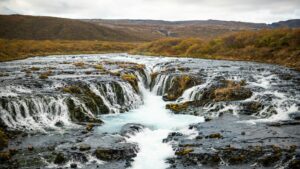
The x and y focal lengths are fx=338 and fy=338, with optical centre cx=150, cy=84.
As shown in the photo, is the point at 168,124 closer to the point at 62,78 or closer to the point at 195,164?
the point at 195,164

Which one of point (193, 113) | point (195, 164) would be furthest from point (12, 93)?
point (195, 164)

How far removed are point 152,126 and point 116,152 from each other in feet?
22.2

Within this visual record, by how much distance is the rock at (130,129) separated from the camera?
24.5m

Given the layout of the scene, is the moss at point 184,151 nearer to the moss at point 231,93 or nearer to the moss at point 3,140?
the moss at point 3,140

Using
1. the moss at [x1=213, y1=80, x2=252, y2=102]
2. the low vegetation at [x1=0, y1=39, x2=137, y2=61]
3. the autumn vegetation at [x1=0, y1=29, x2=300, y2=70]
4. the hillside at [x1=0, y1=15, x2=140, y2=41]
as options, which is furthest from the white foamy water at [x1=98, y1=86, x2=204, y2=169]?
the hillside at [x1=0, y1=15, x2=140, y2=41]

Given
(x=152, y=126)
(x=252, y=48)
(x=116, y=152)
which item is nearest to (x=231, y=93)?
(x=152, y=126)

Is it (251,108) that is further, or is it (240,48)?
(240,48)

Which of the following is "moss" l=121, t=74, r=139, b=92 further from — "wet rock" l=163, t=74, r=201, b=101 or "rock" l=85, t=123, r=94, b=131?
"rock" l=85, t=123, r=94, b=131

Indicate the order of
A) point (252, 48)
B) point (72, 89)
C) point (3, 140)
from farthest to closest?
point (252, 48)
point (72, 89)
point (3, 140)

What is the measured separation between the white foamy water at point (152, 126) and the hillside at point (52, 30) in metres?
143

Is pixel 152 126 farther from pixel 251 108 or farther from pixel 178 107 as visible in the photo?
pixel 251 108

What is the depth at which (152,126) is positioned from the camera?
2708cm

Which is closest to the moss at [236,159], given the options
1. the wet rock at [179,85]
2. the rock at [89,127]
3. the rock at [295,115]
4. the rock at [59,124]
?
the rock at [295,115]

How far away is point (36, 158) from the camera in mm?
19688
